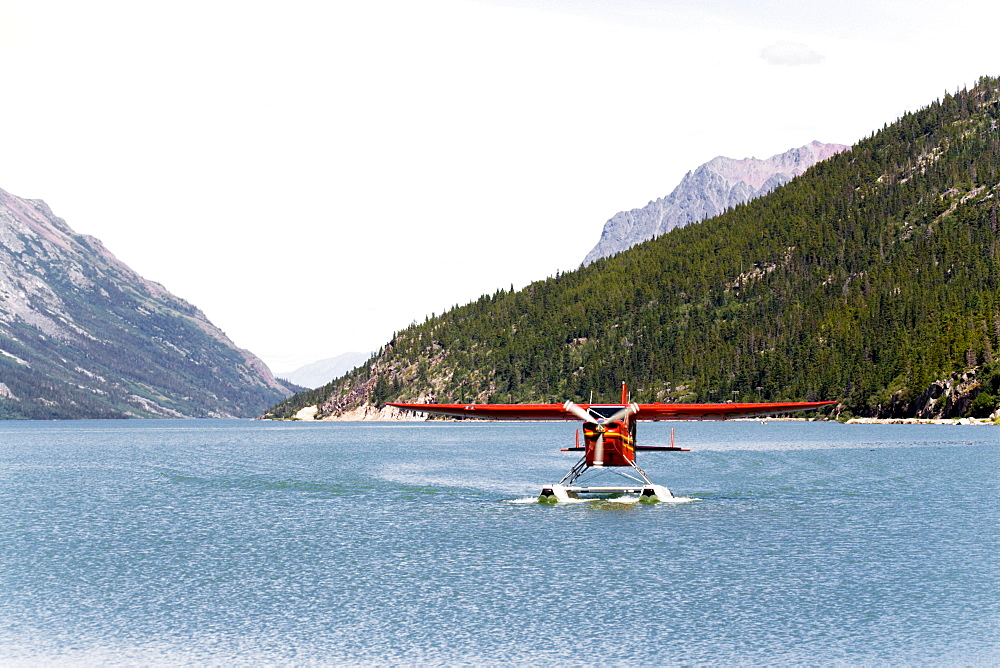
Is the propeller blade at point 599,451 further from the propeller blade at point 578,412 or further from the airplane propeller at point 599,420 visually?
the propeller blade at point 578,412

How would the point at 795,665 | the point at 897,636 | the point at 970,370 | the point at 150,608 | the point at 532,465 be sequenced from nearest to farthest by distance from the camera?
the point at 795,665 → the point at 897,636 → the point at 150,608 → the point at 532,465 → the point at 970,370

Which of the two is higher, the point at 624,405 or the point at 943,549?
the point at 624,405

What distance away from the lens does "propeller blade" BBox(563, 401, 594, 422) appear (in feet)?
168

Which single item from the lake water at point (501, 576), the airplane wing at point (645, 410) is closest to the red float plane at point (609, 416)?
the airplane wing at point (645, 410)

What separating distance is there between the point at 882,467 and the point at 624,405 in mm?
44177

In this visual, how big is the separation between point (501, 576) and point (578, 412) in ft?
59.1

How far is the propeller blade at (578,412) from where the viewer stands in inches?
2014

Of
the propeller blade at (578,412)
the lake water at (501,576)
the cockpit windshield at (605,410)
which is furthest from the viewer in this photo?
the cockpit windshield at (605,410)

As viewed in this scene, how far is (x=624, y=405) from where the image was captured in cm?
5303

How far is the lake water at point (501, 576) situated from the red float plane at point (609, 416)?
88.6 inches

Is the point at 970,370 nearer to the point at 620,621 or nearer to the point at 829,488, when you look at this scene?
the point at 829,488

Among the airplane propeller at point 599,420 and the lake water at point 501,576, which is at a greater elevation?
the airplane propeller at point 599,420

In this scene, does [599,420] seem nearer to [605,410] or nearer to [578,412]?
[578,412]

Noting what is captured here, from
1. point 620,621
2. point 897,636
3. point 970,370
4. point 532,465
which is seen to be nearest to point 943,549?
point 897,636
